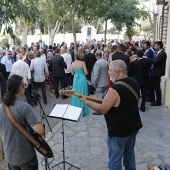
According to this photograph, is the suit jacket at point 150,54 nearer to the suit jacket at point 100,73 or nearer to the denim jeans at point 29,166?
the suit jacket at point 100,73

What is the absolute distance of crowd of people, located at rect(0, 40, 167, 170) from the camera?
3016 mm

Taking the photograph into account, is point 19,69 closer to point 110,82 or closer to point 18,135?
point 110,82

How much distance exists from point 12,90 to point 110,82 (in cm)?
471

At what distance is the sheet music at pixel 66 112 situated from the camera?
363 cm

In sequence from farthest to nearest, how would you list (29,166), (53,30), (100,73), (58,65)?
(53,30) → (58,65) → (100,73) → (29,166)

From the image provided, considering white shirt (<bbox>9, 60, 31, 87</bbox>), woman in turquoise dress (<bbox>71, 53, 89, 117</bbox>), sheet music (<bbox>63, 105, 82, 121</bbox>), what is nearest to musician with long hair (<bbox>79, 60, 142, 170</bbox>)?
sheet music (<bbox>63, 105, 82, 121</bbox>)

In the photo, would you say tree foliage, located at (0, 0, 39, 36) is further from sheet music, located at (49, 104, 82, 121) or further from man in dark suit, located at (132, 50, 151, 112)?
man in dark suit, located at (132, 50, 151, 112)

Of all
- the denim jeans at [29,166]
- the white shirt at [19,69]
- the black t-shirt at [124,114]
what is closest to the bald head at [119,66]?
the black t-shirt at [124,114]

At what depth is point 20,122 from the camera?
2.65 m

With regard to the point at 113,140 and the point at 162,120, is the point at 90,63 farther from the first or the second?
the point at 113,140

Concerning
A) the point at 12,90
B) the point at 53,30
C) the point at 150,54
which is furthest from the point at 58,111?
the point at 53,30

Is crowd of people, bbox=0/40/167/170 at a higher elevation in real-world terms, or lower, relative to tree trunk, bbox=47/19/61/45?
lower

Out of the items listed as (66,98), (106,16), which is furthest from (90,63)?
(106,16)

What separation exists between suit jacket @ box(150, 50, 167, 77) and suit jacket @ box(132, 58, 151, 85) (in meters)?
0.34
